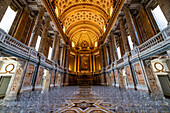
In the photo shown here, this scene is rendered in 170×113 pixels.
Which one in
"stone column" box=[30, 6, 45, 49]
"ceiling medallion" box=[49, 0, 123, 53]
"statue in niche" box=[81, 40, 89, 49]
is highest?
"ceiling medallion" box=[49, 0, 123, 53]

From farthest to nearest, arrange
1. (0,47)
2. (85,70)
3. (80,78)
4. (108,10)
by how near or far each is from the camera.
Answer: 1. (85,70)
2. (80,78)
3. (108,10)
4. (0,47)

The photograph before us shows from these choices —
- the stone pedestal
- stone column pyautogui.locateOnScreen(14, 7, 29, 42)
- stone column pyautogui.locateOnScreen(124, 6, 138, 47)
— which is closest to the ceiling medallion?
stone column pyautogui.locateOnScreen(124, 6, 138, 47)

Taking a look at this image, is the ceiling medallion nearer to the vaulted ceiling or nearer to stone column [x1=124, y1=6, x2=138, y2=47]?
the vaulted ceiling

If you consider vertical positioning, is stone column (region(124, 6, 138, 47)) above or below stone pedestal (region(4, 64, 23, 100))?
above

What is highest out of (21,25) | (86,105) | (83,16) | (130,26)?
(83,16)

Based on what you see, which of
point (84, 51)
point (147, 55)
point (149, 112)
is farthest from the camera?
point (84, 51)

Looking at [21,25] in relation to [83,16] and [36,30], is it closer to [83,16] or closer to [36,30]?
[36,30]

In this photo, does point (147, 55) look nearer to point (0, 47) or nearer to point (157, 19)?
point (157, 19)

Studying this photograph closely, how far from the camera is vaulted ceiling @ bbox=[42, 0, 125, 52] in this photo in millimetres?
13125

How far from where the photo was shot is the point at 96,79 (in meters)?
19.7

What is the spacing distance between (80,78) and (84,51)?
9154 mm

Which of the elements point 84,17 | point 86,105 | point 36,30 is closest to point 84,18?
point 84,17

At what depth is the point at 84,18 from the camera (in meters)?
19.8

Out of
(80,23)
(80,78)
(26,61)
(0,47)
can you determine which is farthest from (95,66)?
(0,47)
